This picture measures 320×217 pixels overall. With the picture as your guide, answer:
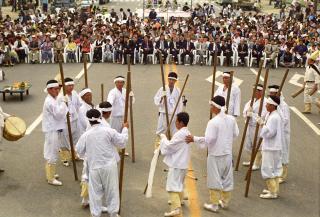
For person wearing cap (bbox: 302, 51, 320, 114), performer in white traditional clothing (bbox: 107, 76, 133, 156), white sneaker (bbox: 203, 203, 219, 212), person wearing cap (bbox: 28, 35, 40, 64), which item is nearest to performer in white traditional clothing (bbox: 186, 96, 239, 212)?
white sneaker (bbox: 203, 203, 219, 212)

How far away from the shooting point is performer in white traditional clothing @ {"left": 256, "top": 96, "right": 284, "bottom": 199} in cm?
895

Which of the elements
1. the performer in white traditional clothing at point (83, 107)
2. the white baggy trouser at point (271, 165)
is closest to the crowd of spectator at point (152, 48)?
the performer in white traditional clothing at point (83, 107)

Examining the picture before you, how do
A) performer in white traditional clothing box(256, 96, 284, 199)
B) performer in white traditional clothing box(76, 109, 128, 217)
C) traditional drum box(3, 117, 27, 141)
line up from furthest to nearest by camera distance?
traditional drum box(3, 117, 27, 141), performer in white traditional clothing box(256, 96, 284, 199), performer in white traditional clothing box(76, 109, 128, 217)

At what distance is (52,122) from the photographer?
31.7 feet

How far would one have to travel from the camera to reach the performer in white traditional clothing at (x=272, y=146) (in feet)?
29.4

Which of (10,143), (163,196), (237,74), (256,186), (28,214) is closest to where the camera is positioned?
(28,214)

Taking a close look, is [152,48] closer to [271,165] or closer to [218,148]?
[271,165]

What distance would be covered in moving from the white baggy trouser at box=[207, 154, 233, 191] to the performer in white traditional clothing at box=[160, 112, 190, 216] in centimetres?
60

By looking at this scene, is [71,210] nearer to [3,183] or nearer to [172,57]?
[3,183]

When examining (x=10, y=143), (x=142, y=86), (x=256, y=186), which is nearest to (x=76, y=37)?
(x=142, y=86)

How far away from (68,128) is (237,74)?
40.8 feet

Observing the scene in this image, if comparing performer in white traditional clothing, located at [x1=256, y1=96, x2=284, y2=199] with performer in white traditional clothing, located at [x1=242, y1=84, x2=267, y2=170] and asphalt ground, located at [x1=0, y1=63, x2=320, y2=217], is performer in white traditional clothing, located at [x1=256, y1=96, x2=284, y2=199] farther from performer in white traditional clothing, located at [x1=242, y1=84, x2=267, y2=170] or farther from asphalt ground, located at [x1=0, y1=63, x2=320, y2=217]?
performer in white traditional clothing, located at [x1=242, y1=84, x2=267, y2=170]

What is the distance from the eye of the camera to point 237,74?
20672mm

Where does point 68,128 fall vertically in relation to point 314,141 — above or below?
above
